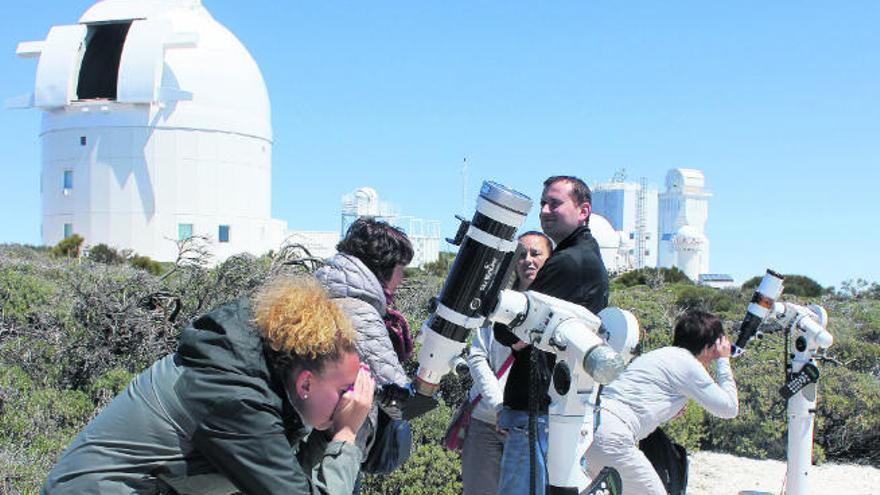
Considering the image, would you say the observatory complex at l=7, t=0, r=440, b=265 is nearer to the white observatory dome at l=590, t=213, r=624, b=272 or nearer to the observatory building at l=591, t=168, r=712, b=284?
the white observatory dome at l=590, t=213, r=624, b=272

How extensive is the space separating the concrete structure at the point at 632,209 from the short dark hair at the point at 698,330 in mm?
71965

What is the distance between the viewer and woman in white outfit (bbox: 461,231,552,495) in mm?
4559

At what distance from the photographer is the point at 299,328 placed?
218cm

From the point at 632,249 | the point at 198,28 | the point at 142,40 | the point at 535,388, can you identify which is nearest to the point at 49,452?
the point at 535,388

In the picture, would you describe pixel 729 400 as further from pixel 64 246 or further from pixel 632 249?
pixel 632 249

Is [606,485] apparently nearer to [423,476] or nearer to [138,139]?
[423,476]

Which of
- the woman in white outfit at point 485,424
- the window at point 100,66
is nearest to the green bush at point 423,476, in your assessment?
the woman in white outfit at point 485,424

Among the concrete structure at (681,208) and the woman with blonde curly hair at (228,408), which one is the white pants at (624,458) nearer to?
the woman with blonde curly hair at (228,408)

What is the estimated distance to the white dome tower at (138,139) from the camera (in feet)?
Answer: 123

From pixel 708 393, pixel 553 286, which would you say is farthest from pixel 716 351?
pixel 553 286

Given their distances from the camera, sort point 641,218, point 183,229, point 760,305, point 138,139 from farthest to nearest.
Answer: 1. point 641,218
2. point 183,229
3. point 138,139
4. point 760,305

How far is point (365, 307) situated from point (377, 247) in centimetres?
32

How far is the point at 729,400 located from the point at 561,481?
2.07 m

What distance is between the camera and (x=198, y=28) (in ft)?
131
